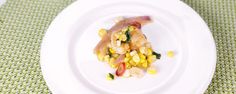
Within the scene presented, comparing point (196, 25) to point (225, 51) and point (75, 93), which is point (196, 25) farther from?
point (75, 93)

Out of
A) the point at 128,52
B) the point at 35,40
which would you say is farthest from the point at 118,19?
the point at 35,40

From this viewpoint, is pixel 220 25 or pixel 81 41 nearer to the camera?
pixel 81 41

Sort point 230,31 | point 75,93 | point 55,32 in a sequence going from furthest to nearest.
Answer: point 230,31, point 55,32, point 75,93

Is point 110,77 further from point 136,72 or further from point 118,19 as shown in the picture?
point 118,19

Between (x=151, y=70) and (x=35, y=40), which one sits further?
(x=35, y=40)

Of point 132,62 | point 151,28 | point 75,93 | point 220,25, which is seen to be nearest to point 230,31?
point 220,25

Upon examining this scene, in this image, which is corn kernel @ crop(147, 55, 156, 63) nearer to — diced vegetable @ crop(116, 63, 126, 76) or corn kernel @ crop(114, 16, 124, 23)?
diced vegetable @ crop(116, 63, 126, 76)

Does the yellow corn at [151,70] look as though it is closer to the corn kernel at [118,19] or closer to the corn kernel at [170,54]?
the corn kernel at [170,54]
